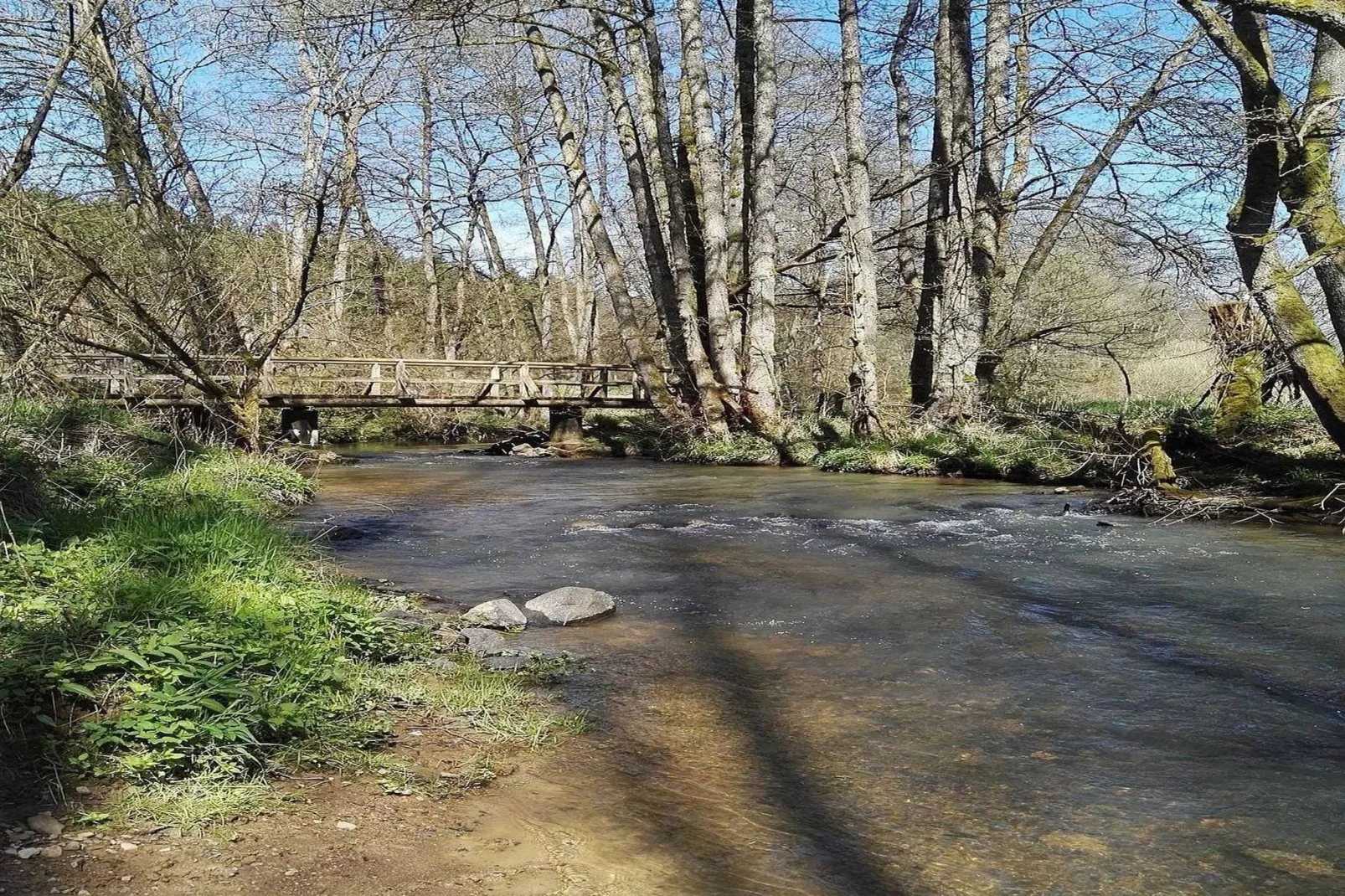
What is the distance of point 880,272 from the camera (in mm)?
23141

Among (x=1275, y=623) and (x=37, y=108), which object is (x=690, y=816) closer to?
(x=1275, y=623)

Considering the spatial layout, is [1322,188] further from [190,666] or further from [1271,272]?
[190,666]

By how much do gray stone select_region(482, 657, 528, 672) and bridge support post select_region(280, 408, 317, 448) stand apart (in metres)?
18.0

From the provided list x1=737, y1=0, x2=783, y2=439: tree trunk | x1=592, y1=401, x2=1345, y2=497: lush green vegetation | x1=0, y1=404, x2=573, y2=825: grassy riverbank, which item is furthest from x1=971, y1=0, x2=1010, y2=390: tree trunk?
x1=0, y1=404, x2=573, y2=825: grassy riverbank

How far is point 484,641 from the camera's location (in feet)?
18.9

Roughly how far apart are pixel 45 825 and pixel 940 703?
384 cm

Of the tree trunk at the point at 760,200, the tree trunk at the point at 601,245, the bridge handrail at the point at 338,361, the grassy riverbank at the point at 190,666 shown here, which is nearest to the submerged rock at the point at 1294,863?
the grassy riverbank at the point at 190,666

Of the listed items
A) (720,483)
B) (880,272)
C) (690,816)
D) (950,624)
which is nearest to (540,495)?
(720,483)

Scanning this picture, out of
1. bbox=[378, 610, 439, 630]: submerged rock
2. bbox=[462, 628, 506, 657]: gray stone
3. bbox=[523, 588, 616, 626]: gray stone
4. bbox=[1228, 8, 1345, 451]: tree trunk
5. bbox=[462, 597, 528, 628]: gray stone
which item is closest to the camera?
bbox=[462, 628, 506, 657]: gray stone

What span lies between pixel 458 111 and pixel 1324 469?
25.8m

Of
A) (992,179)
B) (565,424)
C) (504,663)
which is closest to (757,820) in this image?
(504,663)

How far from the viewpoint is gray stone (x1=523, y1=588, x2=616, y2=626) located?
647cm

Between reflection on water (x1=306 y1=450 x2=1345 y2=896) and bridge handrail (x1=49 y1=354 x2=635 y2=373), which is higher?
bridge handrail (x1=49 y1=354 x2=635 y2=373)

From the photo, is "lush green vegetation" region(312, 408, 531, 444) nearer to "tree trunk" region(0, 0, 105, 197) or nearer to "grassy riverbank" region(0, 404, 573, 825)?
"tree trunk" region(0, 0, 105, 197)
